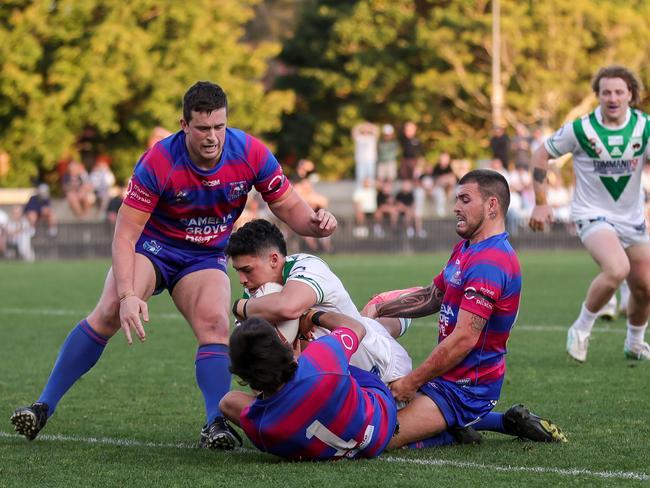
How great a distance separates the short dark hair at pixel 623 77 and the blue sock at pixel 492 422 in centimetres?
376

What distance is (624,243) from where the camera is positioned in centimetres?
984

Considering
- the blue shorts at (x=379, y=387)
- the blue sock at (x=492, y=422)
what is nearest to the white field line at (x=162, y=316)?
the blue sock at (x=492, y=422)

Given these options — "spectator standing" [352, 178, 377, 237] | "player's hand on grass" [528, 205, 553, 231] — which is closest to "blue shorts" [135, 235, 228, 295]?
"player's hand on grass" [528, 205, 553, 231]

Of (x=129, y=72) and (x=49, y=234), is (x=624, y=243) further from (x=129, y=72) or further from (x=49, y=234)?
(x=129, y=72)

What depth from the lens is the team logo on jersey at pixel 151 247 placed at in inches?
278

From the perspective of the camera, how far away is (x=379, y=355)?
6.38 meters

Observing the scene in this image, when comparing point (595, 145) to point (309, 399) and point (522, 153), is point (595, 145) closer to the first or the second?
point (309, 399)

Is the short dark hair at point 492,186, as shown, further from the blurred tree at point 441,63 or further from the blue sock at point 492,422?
the blurred tree at point 441,63

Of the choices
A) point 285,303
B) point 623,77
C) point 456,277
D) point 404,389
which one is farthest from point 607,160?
point 285,303

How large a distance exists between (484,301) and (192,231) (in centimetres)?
182

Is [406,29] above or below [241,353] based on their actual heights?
above

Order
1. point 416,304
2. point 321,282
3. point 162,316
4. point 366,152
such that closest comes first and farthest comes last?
point 321,282
point 416,304
point 162,316
point 366,152

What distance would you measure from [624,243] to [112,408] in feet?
14.1

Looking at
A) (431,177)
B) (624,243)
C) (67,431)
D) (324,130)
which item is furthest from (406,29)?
(67,431)
